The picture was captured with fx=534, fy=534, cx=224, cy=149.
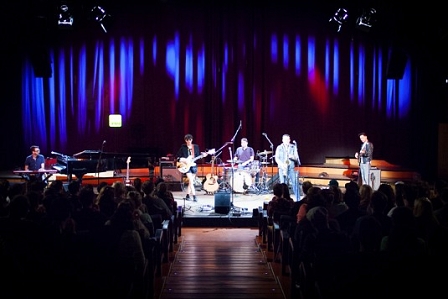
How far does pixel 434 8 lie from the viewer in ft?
44.0

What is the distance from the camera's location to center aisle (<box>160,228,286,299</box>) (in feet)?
19.4

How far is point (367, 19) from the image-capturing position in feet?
44.7

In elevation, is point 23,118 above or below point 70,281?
above

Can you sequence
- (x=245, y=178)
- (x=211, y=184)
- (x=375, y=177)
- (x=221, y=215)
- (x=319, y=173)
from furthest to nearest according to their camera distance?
1. (x=319, y=173)
2. (x=375, y=177)
3. (x=245, y=178)
4. (x=211, y=184)
5. (x=221, y=215)

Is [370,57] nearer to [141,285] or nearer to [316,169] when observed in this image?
[316,169]

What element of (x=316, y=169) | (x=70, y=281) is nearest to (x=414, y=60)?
(x=316, y=169)

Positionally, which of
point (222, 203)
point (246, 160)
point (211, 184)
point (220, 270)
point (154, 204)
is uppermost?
point (246, 160)

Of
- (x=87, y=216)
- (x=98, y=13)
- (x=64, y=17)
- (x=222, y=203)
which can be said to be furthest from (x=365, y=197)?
(x=98, y=13)

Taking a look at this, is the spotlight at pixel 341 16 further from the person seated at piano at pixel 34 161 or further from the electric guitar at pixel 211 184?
the person seated at piano at pixel 34 161

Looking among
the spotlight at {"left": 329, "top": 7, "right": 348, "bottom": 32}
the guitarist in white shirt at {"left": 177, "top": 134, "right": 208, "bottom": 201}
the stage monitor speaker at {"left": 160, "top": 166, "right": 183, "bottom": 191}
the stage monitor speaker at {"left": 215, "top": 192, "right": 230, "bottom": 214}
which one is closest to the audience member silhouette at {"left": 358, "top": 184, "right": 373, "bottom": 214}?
the stage monitor speaker at {"left": 215, "top": 192, "right": 230, "bottom": 214}

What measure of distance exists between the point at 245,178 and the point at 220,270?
667 cm

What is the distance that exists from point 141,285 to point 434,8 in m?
11.5

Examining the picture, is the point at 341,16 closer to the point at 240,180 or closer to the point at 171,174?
the point at 240,180

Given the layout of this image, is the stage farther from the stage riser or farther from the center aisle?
the stage riser
